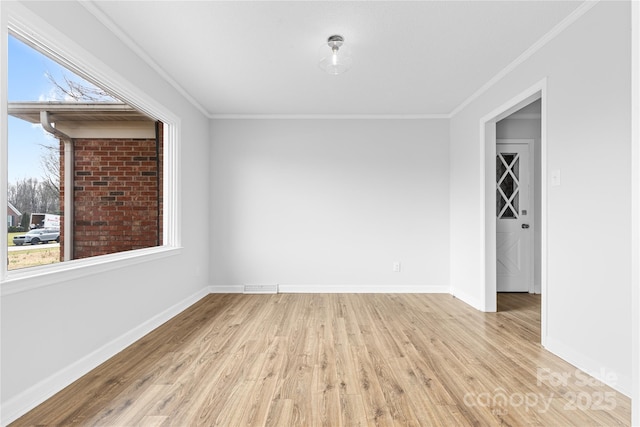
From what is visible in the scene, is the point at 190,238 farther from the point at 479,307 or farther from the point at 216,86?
the point at 479,307

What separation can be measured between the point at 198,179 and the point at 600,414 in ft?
14.6

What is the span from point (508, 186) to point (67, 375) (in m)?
5.44

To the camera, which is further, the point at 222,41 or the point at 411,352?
the point at 222,41

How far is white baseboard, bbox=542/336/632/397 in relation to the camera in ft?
6.26

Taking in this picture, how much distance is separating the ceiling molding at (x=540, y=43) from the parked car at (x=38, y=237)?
409 centimetres

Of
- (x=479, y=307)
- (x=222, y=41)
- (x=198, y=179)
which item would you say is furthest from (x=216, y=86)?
(x=479, y=307)

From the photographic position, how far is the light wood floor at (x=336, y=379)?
1.70m

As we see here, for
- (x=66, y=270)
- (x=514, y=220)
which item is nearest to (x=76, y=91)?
(x=66, y=270)

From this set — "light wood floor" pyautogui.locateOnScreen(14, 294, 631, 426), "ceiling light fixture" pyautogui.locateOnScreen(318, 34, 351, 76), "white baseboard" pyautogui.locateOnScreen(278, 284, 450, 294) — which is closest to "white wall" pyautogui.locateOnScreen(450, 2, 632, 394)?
"light wood floor" pyautogui.locateOnScreen(14, 294, 631, 426)

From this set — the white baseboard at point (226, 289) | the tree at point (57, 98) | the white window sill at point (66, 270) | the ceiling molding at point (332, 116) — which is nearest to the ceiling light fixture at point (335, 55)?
the ceiling molding at point (332, 116)

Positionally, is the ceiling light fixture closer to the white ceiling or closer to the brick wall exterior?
the white ceiling

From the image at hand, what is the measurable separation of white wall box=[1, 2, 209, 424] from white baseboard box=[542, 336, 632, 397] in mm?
3433

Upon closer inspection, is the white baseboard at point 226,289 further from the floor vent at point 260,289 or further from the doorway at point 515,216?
the doorway at point 515,216

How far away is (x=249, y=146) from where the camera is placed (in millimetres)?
4633
